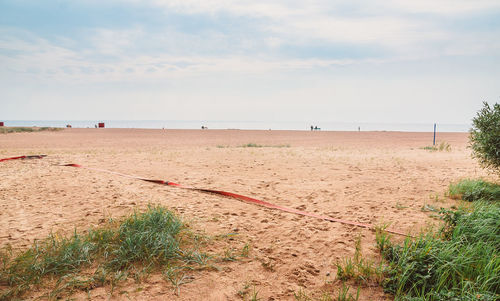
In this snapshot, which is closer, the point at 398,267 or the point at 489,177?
the point at 398,267

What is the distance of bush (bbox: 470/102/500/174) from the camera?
6.05 m

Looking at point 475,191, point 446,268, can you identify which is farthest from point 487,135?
point 446,268

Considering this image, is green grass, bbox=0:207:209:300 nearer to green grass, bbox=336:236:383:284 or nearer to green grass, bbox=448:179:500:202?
green grass, bbox=336:236:383:284

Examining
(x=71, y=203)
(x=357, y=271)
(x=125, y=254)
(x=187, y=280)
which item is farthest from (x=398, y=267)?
(x=71, y=203)

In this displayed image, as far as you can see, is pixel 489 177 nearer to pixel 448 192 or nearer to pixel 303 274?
pixel 448 192

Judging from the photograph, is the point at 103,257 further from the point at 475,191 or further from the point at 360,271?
the point at 475,191

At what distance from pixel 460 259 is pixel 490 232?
3.16 ft

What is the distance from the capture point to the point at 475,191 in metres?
5.77

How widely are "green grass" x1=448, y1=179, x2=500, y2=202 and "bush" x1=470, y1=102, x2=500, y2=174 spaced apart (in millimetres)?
537

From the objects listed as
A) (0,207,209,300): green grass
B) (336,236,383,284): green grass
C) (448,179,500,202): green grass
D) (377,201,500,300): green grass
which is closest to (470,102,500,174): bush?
(448,179,500,202): green grass

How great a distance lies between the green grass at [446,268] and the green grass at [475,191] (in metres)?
2.20

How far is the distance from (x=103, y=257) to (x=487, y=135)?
7033mm

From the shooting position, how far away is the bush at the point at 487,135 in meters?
6.05

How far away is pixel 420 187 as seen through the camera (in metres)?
6.76
